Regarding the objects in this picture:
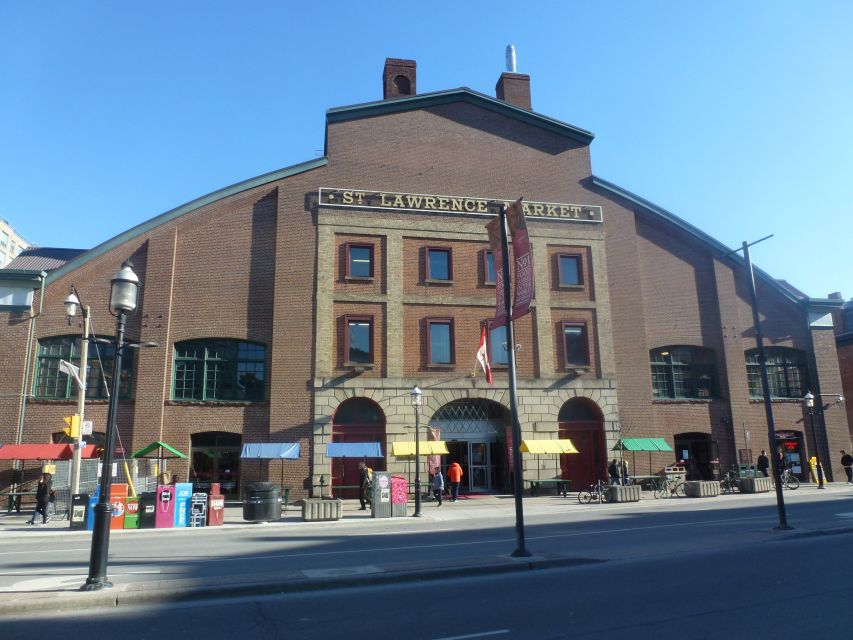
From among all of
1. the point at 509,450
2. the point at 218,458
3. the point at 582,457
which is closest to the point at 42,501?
the point at 218,458

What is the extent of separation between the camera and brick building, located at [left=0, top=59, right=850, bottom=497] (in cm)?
2839

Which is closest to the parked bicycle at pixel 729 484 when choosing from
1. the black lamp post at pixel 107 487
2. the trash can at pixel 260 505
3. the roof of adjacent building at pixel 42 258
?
the trash can at pixel 260 505

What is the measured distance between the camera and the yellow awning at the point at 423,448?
2711 cm

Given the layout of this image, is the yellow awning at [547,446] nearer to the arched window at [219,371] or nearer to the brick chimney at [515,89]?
the arched window at [219,371]

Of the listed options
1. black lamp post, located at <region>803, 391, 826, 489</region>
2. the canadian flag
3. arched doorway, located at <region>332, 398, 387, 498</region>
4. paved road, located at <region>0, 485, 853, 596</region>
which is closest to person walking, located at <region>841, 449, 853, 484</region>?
black lamp post, located at <region>803, 391, 826, 489</region>

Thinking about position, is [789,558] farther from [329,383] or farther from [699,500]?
[329,383]

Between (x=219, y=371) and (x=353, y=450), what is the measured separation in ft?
23.6

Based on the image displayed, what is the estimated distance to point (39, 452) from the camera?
25.1 meters

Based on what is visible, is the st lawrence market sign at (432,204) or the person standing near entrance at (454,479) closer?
the person standing near entrance at (454,479)

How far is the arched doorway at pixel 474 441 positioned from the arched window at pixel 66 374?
13752mm

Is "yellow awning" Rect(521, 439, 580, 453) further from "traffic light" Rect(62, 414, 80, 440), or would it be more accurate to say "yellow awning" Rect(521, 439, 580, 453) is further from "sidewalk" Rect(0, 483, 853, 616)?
"traffic light" Rect(62, 414, 80, 440)

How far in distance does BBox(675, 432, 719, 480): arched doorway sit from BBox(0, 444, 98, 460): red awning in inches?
1051

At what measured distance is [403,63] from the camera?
3472 cm

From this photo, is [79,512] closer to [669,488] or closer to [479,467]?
[479,467]
